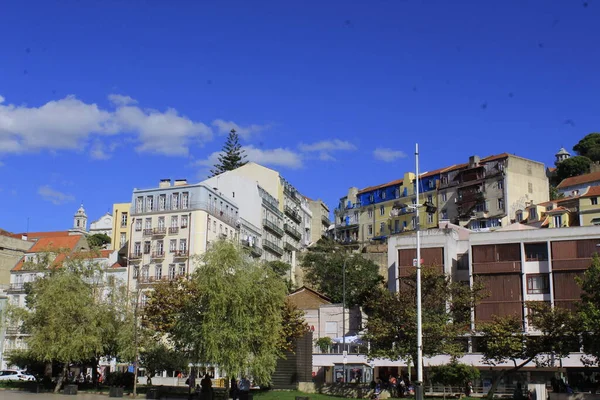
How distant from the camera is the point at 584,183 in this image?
10125 centimetres

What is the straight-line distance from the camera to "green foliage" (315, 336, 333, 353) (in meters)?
64.8

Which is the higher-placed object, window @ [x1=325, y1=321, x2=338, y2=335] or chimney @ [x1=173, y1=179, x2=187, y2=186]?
chimney @ [x1=173, y1=179, x2=187, y2=186]

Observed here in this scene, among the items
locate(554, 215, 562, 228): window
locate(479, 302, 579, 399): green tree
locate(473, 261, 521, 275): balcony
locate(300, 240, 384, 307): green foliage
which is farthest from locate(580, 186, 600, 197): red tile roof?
locate(479, 302, 579, 399): green tree

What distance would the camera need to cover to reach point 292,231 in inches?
4099

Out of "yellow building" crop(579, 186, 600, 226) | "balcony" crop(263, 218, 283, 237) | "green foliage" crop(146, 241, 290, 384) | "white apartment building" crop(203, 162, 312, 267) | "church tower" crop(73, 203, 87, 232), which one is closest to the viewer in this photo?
"green foliage" crop(146, 241, 290, 384)

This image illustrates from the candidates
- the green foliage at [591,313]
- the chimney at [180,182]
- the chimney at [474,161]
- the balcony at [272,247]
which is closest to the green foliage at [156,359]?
the green foliage at [591,313]

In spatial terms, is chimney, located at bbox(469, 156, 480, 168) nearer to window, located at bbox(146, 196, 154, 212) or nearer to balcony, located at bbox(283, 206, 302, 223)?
balcony, located at bbox(283, 206, 302, 223)

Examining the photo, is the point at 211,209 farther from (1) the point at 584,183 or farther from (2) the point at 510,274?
(1) the point at 584,183

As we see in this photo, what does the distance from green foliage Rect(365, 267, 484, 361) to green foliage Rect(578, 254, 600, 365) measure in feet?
26.6

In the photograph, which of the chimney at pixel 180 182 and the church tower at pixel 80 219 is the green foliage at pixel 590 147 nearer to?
the chimney at pixel 180 182

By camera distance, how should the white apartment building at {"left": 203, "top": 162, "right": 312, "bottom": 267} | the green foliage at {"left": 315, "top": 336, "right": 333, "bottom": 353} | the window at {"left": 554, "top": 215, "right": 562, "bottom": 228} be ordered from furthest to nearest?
the white apartment building at {"left": 203, "top": 162, "right": 312, "bottom": 267}
the window at {"left": 554, "top": 215, "right": 562, "bottom": 228}
the green foliage at {"left": 315, "top": 336, "right": 333, "bottom": 353}

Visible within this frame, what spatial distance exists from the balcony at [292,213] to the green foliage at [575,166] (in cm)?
4642

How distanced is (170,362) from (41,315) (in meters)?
8.84

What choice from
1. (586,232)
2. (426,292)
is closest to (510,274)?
(586,232)
